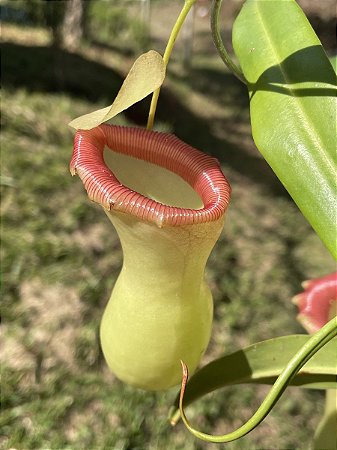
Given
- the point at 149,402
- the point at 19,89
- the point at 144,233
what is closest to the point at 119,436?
the point at 149,402

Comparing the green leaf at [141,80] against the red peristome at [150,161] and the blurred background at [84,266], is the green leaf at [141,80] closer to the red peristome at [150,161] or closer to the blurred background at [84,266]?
the red peristome at [150,161]

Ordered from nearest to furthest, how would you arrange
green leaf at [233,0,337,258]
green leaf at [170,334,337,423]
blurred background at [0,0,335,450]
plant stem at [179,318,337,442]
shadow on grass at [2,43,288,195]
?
plant stem at [179,318,337,442] < green leaf at [233,0,337,258] < green leaf at [170,334,337,423] < blurred background at [0,0,335,450] < shadow on grass at [2,43,288,195]

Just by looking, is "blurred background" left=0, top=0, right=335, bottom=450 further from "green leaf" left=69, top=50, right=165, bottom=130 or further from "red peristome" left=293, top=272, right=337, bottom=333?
"green leaf" left=69, top=50, right=165, bottom=130

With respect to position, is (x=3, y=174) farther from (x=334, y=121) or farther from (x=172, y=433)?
(x=334, y=121)

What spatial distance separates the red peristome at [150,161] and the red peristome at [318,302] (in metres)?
0.28

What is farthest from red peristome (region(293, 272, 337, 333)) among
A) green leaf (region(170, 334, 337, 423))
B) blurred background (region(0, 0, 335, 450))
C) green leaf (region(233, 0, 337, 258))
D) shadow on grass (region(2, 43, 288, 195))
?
shadow on grass (region(2, 43, 288, 195))

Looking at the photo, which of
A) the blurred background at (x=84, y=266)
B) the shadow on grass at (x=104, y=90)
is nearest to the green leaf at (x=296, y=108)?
the blurred background at (x=84, y=266)

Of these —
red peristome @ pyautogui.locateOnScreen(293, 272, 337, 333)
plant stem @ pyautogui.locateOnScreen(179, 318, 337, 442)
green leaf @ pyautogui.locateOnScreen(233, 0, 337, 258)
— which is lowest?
red peristome @ pyautogui.locateOnScreen(293, 272, 337, 333)

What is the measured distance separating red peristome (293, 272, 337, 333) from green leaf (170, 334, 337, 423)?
0.27 ft

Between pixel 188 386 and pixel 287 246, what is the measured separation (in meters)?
1.54

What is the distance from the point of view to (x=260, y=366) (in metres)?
0.65

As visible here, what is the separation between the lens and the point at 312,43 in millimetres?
590

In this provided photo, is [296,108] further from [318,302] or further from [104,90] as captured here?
[104,90]

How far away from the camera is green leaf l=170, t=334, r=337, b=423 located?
65 centimetres
